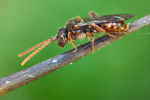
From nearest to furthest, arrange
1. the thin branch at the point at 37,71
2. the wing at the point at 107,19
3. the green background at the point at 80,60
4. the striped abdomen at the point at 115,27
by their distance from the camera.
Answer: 1. the thin branch at the point at 37,71
2. the striped abdomen at the point at 115,27
3. the wing at the point at 107,19
4. the green background at the point at 80,60

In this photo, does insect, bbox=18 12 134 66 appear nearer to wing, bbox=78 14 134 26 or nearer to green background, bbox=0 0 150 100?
wing, bbox=78 14 134 26

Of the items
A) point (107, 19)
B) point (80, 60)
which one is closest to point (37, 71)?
point (107, 19)

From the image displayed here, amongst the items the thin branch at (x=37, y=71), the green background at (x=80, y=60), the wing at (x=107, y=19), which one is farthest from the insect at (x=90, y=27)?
the green background at (x=80, y=60)

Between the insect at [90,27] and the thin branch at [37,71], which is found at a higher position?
the insect at [90,27]

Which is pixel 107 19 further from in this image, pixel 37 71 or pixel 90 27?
pixel 37 71

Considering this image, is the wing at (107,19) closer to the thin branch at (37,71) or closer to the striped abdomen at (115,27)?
the striped abdomen at (115,27)

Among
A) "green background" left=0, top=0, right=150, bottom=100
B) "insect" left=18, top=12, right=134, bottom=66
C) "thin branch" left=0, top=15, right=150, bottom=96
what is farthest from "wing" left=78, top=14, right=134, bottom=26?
"green background" left=0, top=0, right=150, bottom=100

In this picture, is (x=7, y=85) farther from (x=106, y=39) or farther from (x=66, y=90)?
(x=66, y=90)

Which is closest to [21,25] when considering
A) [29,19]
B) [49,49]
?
[29,19]

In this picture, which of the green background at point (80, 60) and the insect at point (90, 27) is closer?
the insect at point (90, 27)
